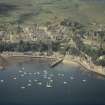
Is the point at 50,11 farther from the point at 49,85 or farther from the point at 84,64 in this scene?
the point at 49,85

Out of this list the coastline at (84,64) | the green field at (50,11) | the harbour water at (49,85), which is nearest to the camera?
the harbour water at (49,85)

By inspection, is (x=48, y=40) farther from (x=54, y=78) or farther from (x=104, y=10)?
(x=104, y=10)

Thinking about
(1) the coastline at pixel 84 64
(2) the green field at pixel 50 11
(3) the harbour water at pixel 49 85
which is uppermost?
(2) the green field at pixel 50 11

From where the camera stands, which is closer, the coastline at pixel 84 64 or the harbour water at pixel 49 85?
the harbour water at pixel 49 85

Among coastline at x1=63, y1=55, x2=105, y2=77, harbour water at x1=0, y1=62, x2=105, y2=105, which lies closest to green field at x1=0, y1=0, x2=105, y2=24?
coastline at x1=63, y1=55, x2=105, y2=77

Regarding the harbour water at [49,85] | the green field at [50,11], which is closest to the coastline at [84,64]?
the harbour water at [49,85]

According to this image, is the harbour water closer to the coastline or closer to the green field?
the coastline

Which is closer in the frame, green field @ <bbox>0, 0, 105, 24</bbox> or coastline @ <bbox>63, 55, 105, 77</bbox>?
coastline @ <bbox>63, 55, 105, 77</bbox>

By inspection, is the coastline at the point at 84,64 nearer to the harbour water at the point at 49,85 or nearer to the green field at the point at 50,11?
the harbour water at the point at 49,85
